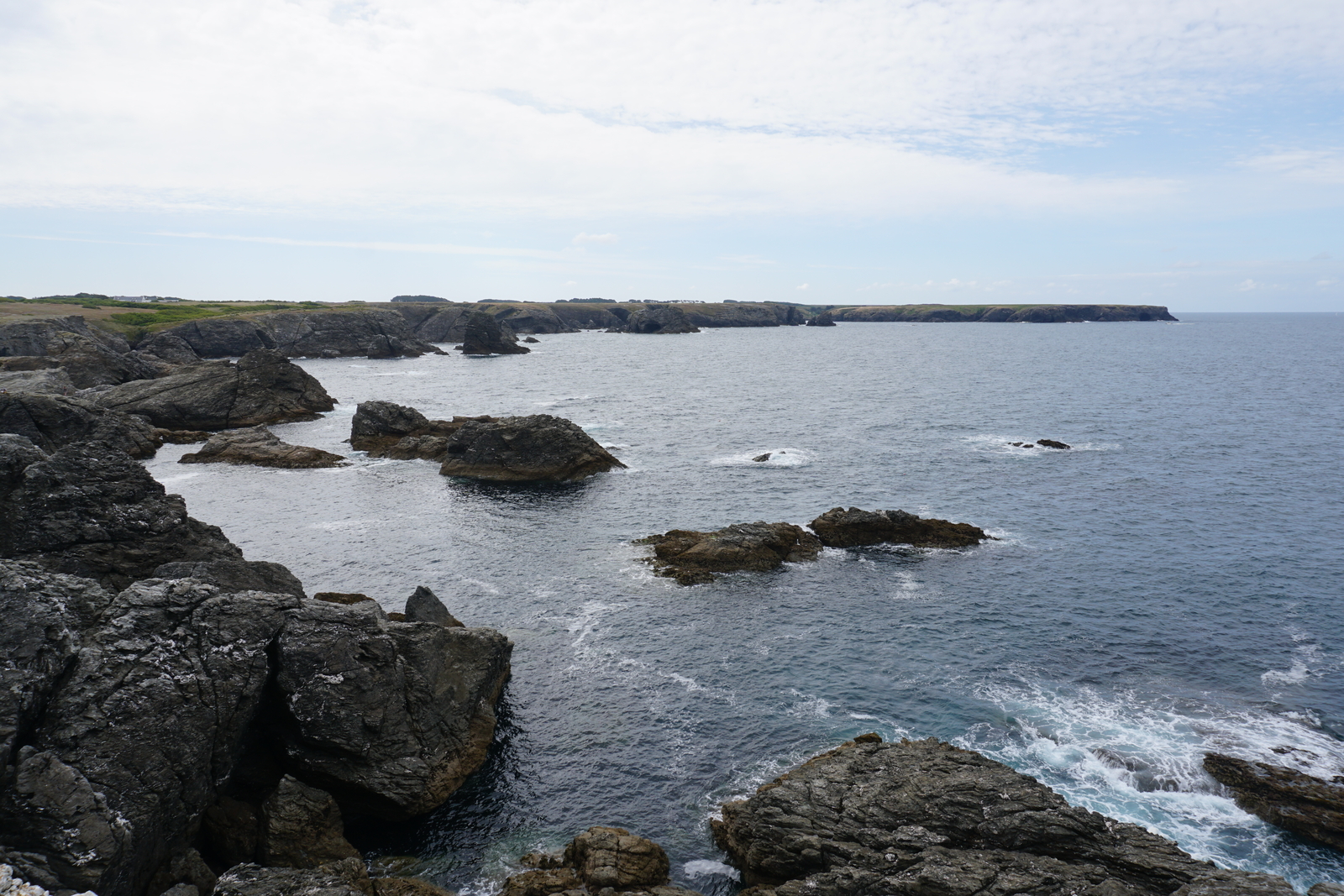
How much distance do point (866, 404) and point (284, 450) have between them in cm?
7679

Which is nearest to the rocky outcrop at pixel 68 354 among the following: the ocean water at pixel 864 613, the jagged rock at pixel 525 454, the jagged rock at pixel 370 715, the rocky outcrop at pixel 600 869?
the ocean water at pixel 864 613

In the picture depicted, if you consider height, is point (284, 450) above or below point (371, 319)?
below

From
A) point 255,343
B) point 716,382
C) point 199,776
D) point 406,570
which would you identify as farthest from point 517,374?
point 199,776

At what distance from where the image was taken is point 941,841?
70.8 ft

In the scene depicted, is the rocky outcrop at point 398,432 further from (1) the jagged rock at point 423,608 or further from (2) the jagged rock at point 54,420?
(1) the jagged rock at point 423,608

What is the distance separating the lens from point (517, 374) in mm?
149750

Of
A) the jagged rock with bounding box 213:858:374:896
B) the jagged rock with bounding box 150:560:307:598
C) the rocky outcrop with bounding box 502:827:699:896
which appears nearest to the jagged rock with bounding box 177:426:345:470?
the jagged rock with bounding box 150:560:307:598

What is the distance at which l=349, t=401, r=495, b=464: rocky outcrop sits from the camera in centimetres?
7631

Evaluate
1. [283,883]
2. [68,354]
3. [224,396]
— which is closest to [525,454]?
[224,396]

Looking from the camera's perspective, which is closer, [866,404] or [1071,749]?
[1071,749]

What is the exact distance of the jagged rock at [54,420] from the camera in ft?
169

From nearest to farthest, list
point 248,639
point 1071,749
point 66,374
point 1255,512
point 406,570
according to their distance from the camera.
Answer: point 248,639
point 1071,749
point 406,570
point 1255,512
point 66,374

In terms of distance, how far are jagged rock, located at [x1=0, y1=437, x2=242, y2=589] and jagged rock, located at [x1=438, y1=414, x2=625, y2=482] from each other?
109 feet

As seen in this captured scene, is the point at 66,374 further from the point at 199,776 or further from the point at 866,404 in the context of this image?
the point at 866,404
